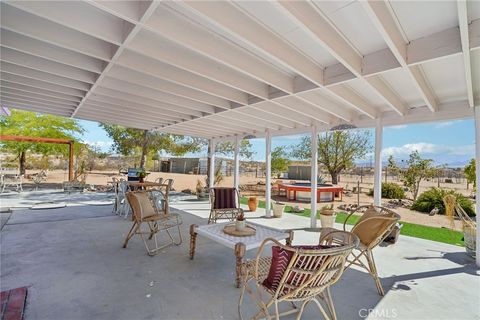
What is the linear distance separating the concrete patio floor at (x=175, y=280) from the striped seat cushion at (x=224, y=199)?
109cm

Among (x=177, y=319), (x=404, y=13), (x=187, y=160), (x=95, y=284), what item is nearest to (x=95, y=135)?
(x=187, y=160)

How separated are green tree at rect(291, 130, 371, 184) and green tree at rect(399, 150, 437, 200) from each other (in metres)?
2.76

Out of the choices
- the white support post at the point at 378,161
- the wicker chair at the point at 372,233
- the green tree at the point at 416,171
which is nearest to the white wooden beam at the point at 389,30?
the wicker chair at the point at 372,233

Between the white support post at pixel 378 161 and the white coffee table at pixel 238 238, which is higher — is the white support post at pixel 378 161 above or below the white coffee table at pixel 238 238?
above

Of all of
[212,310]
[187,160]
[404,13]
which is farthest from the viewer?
[187,160]

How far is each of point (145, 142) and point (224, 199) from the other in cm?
795

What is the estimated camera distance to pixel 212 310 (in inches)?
93.2

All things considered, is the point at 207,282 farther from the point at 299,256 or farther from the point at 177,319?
the point at 299,256

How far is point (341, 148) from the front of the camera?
12.9 m

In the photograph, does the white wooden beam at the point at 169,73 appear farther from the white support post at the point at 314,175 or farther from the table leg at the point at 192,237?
the white support post at the point at 314,175

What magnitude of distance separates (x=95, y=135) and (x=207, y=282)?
47.0ft

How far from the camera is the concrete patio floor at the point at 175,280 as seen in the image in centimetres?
238

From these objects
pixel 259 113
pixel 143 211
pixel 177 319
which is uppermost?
pixel 259 113
